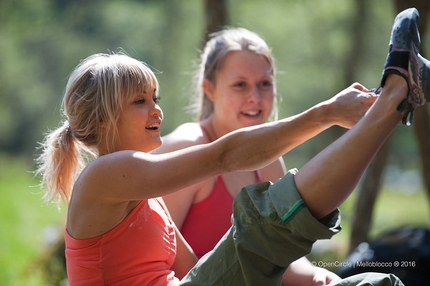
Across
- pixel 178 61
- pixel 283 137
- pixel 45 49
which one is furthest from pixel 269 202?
pixel 45 49

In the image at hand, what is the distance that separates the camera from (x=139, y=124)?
6.18 feet

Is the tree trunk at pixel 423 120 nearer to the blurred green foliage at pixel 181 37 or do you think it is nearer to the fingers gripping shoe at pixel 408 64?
the fingers gripping shoe at pixel 408 64

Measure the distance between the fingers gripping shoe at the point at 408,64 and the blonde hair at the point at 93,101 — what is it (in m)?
0.80

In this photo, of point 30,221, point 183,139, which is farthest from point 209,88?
point 30,221

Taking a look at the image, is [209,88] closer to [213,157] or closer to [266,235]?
[213,157]

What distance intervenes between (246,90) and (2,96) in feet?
23.8

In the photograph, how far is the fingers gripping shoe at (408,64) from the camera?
1511 mm

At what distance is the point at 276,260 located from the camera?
1545 mm

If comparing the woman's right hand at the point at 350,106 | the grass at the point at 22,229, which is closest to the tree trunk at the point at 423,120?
the woman's right hand at the point at 350,106

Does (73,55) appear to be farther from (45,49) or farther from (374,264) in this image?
(374,264)

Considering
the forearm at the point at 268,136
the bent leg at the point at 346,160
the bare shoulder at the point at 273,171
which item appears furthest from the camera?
the bare shoulder at the point at 273,171

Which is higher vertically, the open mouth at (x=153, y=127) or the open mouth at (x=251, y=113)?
the open mouth at (x=251, y=113)

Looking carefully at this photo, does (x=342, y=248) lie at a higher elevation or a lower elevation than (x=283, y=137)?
lower

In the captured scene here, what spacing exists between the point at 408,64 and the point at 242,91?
1.24 metres
